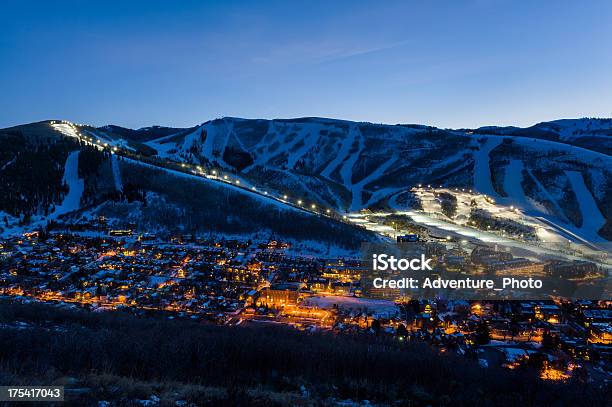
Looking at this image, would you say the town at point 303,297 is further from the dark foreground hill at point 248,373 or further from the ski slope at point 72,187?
the ski slope at point 72,187

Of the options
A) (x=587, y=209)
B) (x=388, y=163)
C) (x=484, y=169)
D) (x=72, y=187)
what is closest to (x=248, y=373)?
(x=72, y=187)

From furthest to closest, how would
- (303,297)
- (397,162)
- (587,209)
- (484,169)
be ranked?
(397,162)
(484,169)
(587,209)
(303,297)

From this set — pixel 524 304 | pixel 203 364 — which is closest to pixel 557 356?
pixel 524 304

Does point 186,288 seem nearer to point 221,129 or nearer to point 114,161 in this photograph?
point 114,161

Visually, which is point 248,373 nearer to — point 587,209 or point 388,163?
point 587,209

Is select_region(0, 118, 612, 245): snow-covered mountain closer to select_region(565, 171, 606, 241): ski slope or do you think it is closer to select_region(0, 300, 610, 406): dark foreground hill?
select_region(565, 171, 606, 241): ski slope

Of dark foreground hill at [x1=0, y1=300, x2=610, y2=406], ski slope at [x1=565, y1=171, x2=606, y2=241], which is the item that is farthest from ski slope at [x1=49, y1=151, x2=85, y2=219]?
ski slope at [x1=565, y1=171, x2=606, y2=241]
